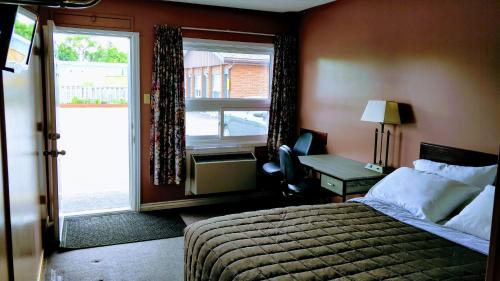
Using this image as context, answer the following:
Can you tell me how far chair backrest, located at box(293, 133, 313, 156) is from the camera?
4.67 m

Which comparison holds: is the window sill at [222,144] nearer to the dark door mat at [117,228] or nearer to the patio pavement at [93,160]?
the dark door mat at [117,228]

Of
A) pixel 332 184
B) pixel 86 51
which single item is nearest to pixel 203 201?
pixel 332 184

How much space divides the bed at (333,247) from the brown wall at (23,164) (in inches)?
37.7

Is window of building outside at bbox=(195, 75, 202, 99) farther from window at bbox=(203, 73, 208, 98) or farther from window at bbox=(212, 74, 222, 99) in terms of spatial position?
window at bbox=(212, 74, 222, 99)

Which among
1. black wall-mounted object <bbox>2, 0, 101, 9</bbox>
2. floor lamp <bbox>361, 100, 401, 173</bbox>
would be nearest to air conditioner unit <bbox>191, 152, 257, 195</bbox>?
floor lamp <bbox>361, 100, 401, 173</bbox>

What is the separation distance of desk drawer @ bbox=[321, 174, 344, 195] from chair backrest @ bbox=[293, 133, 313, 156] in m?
0.97

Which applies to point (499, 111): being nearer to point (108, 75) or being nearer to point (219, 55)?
point (219, 55)

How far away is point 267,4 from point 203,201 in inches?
98.5

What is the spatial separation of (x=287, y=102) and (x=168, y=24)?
1749 mm

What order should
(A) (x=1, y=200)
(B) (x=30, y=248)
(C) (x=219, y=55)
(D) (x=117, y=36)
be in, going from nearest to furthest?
(A) (x=1, y=200), (B) (x=30, y=248), (D) (x=117, y=36), (C) (x=219, y=55)

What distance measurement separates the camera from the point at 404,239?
2.32 m

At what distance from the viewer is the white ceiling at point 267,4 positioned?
4340mm

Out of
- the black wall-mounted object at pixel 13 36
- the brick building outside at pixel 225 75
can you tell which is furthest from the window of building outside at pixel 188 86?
the black wall-mounted object at pixel 13 36

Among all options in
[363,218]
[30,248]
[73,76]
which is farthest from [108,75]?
[363,218]
